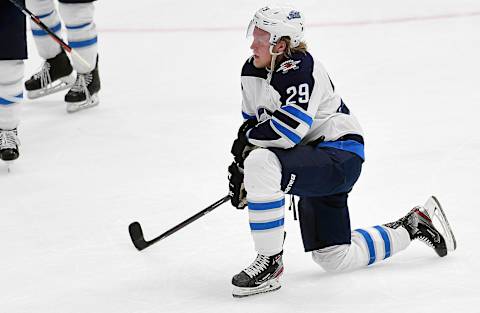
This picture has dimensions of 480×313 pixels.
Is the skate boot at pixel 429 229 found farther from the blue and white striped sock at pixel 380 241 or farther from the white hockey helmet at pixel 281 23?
the white hockey helmet at pixel 281 23

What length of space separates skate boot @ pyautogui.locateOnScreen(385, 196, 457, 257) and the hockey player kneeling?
0.09 metres

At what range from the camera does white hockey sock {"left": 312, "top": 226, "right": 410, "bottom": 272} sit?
2891mm

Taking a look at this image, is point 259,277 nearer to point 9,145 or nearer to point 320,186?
point 320,186

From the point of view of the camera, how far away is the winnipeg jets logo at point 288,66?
2.73 metres

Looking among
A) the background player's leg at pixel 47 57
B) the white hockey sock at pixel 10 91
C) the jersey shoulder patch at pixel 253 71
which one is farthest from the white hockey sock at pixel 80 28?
the jersey shoulder patch at pixel 253 71

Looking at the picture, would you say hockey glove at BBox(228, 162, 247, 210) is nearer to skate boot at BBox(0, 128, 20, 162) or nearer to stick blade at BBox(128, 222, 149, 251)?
stick blade at BBox(128, 222, 149, 251)

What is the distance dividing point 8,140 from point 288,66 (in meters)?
1.60

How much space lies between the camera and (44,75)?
4.88 metres

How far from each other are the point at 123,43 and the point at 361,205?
2.60 metres

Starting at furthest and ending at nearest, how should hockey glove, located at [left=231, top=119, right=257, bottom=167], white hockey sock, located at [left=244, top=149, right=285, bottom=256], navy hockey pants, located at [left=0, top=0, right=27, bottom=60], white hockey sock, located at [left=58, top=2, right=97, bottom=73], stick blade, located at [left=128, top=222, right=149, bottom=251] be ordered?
white hockey sock, located at [left=58, top=2, right=97, bottom=73], navy hockey pants, located at [left=0, top=0, right=27, bottom=60], stick blade, located at [left=128, top=222, right=149, bottom=251], hockey glove, located at [left=231, top=119, right=257, bottom=167], white hockey sock, located at [left=244, top=149, right=285, bottom=256]

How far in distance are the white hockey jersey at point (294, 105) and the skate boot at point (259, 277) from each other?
0.30 m

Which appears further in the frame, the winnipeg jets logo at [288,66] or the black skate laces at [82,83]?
the black skate laces at [82,83]

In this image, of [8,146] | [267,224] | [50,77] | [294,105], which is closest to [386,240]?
[267,224]

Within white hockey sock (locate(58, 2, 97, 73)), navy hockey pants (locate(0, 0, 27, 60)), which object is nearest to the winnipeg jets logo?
navy hockey pants (locate(0, 0, 27, 60))
